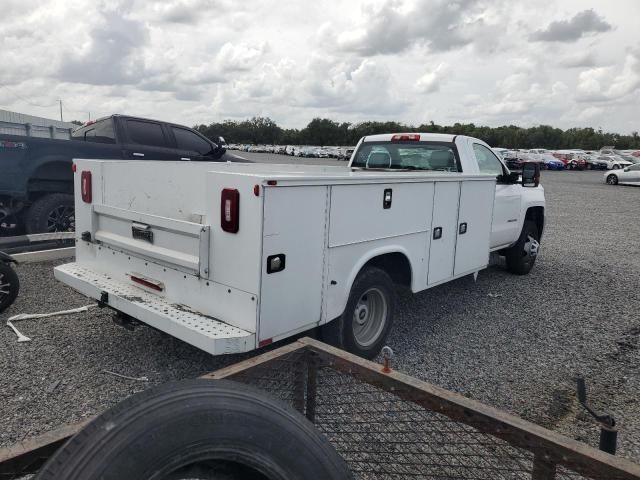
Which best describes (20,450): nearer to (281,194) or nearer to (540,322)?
(281,194)

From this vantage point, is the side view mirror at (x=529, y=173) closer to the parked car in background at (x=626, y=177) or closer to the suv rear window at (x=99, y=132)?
Answer: the suv rear window at (x=99, y=132)

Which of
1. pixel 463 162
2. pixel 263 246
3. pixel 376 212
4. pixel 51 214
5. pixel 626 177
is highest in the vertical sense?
pixel 463 162

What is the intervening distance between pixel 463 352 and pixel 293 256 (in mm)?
2163

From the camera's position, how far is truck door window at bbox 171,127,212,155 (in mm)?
9500

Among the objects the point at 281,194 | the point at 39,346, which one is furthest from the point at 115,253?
the point at 281,194

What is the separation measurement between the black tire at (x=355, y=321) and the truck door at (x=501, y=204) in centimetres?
240

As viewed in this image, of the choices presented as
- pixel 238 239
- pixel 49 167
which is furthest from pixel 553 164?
pixel 238 239

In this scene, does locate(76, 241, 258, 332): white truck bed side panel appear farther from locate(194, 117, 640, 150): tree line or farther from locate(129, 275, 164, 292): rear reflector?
locate(194, 117, 640, 150): tree line

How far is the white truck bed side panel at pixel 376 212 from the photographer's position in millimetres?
3715

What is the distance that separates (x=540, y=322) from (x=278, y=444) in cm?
478

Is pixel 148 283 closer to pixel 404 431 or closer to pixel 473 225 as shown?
pixel 404 431

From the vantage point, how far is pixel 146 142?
9000 mm

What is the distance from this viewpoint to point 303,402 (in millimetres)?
2680

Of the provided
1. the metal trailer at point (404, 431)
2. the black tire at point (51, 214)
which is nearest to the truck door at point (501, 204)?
the metal trailer at point (404, 431)
